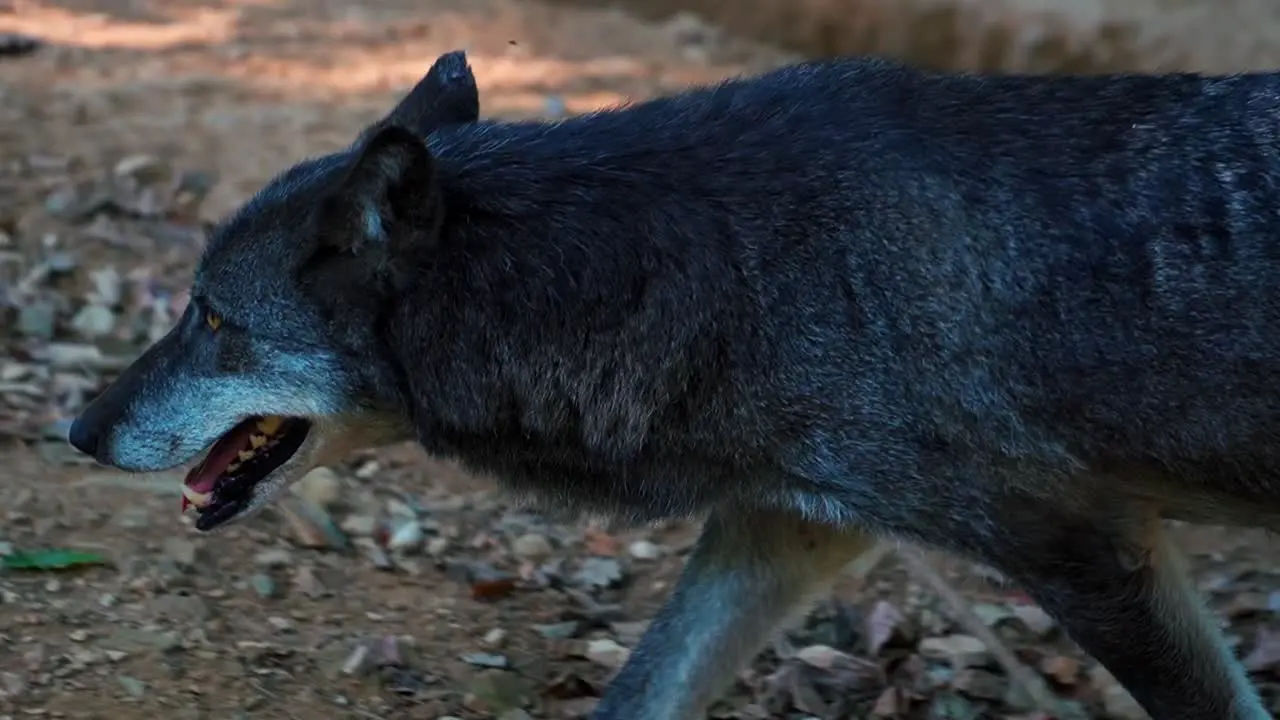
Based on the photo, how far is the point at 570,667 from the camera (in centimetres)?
560

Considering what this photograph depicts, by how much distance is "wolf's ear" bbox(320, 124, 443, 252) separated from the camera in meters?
4.34

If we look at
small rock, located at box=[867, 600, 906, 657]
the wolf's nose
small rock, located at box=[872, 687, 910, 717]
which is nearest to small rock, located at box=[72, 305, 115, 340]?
the wolf's nose

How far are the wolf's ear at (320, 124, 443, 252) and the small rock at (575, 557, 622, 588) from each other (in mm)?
1893

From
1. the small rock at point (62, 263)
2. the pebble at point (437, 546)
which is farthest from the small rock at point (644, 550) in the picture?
the small rock at point (62, 263)

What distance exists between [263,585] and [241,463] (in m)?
0.89

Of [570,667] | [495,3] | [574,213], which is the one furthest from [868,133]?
[495,3]

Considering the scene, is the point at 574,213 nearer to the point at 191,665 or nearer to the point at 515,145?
the point at 515,145

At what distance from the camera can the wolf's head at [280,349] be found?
14.8 ft

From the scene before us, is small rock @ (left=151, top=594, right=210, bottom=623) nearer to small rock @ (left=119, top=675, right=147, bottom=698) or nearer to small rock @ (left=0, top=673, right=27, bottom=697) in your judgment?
small rock @ (left=119, top=675, right=147, bottom=698)

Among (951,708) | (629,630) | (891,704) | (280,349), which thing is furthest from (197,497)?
(951,708)

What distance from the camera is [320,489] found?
20.4 ft

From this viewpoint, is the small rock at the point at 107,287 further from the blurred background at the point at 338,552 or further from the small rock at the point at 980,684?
the small rock at the point at 980,684

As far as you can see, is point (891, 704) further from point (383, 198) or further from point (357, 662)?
point (383, 198)

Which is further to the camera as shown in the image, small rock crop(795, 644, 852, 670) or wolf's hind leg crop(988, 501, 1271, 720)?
small rock crop(795, 644, 852, 670)
